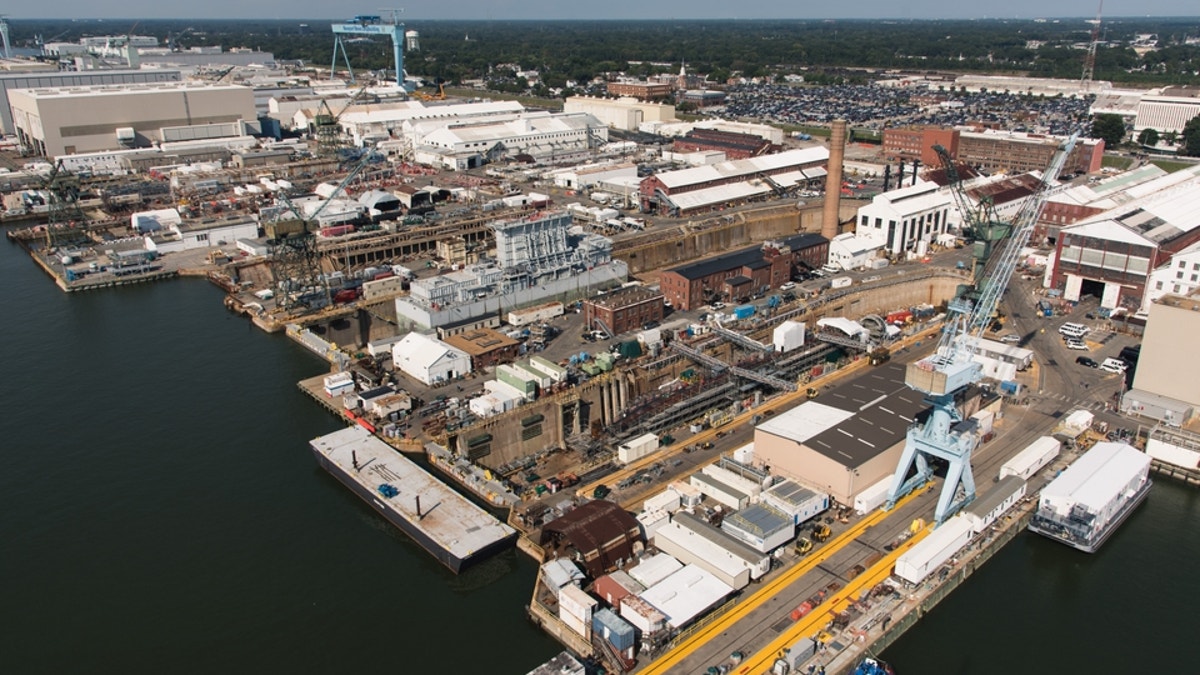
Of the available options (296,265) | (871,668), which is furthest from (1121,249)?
(296,265)

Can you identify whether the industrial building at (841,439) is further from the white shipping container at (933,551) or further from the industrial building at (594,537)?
the industrial building at (594,537)

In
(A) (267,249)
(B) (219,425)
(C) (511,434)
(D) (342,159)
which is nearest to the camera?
(C) (511,434)

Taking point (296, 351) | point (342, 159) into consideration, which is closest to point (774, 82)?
point (342, 159)

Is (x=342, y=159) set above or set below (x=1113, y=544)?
above

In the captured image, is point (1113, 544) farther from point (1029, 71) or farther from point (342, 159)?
point (1029, 71)

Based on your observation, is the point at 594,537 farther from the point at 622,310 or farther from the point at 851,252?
the point at 851,252

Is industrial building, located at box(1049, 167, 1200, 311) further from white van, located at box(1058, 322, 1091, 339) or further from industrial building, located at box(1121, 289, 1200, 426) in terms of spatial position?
industrial building, located at box(1121, 289, 1200, 426)

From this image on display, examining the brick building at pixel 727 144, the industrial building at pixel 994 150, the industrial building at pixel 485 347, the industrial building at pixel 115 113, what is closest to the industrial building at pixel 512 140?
the brick building at pixel 727 144
